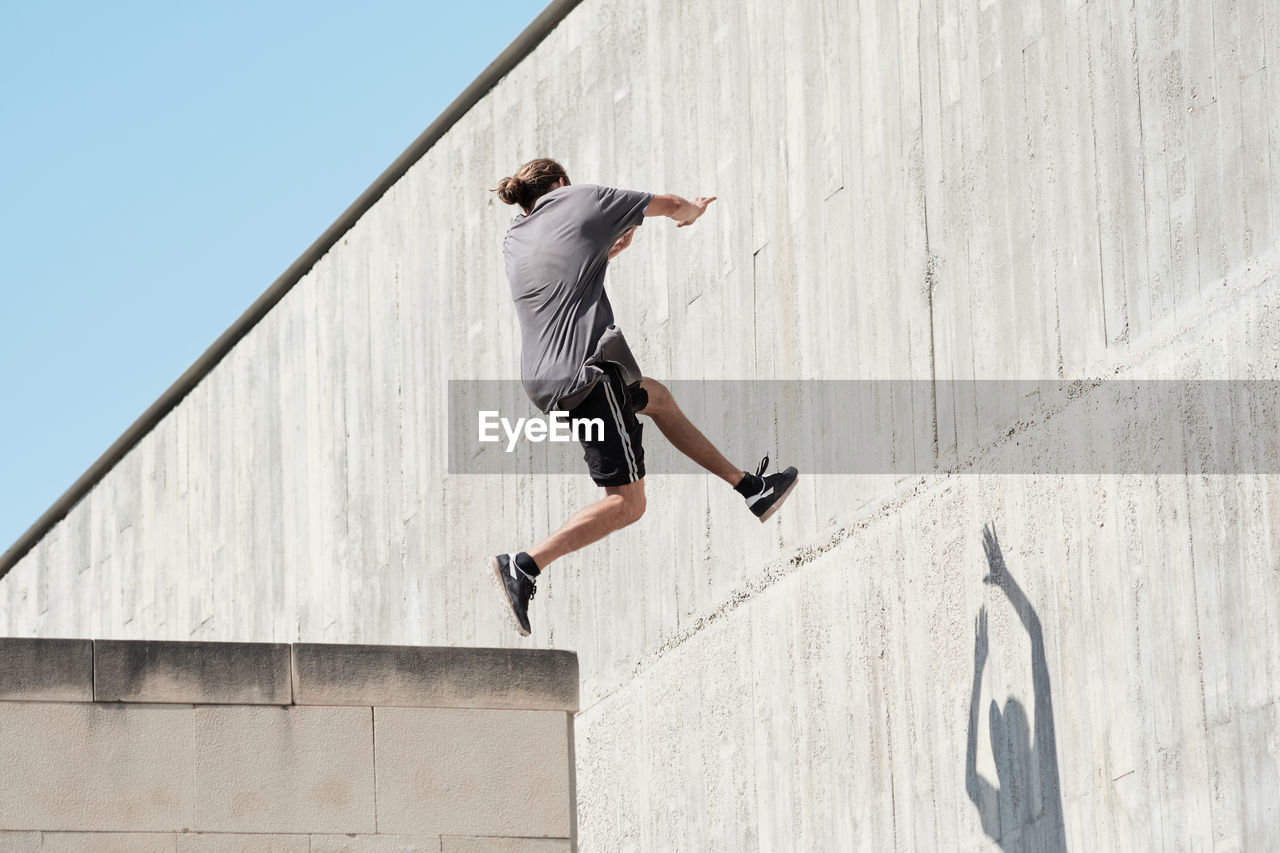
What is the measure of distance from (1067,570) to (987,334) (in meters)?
1.57

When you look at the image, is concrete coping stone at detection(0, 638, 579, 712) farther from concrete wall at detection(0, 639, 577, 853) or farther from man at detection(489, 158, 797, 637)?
man at detection(489, 158, 797, 637)

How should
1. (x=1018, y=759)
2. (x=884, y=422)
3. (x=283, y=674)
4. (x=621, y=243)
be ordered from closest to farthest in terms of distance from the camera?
(x=283, y=674)
(x=621, y=243)
(x=1018, y=759)
(x=884, y=422)

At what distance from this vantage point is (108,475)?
89.2 feet

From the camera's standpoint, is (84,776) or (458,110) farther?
(458,110)

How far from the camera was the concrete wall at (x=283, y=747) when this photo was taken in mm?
8969

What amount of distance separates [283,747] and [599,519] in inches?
67.8

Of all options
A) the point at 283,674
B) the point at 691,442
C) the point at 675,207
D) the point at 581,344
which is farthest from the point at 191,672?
the point at 675,207

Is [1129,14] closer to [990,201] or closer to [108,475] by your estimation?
[990,201]

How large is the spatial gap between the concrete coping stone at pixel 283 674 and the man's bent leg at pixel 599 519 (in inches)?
18.5

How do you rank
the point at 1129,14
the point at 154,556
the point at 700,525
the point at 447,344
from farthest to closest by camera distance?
the point at 154,556 → the point at 447,344 → the point at 700,525 → the point at 1129,14

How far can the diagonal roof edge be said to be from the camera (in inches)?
A: 704

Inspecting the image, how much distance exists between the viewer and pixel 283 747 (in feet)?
30.3

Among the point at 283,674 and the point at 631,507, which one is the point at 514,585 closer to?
the point at 631,507

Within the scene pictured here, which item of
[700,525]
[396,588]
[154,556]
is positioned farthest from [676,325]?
[154,556]
